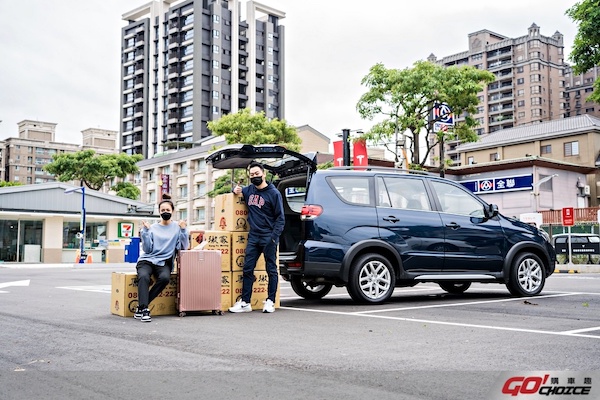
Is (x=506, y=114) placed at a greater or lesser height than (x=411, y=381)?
greater

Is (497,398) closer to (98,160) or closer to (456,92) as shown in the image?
(456,92)

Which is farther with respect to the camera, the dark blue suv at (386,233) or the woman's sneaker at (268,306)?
the dark blue suv at (386,233)

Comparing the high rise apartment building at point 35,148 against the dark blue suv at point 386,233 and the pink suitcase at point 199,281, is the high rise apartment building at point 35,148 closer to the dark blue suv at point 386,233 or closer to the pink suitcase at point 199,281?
the dark blue suv at point 386,233

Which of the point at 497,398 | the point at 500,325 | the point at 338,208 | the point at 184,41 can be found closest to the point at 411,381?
the point at 497,398

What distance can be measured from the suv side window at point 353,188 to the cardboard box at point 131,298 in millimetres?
2648

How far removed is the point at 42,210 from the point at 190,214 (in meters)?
31.9

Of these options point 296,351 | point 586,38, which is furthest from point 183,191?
point 296,351

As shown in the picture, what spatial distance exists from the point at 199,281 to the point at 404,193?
3.45 m

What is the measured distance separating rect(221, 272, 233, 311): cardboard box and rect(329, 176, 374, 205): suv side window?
2.01 m

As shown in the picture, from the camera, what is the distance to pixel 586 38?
20.8m

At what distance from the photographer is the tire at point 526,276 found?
34.1 feet

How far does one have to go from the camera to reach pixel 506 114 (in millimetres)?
116250

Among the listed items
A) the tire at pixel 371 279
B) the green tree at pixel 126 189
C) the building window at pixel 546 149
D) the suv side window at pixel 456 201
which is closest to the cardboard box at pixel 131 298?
the tire at pixel 371 279

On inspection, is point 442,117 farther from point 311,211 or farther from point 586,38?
point 311,211
